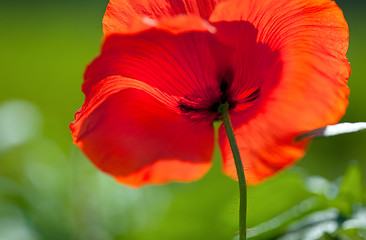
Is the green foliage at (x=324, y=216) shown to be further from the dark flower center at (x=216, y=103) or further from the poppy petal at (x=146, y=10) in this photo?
the poppy petal at (x=146, y=10)

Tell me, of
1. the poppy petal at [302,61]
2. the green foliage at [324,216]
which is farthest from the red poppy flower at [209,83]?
the green foliage at [324,216]

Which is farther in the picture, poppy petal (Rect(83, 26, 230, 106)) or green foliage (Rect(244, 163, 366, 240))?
green foliage (Rect(244, 163, 366, 240))

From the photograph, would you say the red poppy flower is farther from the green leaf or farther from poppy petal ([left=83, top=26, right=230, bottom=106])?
the green leaf

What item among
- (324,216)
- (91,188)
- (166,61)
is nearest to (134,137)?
(166,61)

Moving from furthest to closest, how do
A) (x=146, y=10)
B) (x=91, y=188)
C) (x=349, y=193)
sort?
(x=91, y=188) → (x=349, y=193) → (x=146, y=10)

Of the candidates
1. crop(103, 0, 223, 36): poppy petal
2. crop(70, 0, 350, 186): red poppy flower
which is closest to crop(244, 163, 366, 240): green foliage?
crop(70, 0, 350, 186): red poppy flower

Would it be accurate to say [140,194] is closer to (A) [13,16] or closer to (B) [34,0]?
(A) [13,16]

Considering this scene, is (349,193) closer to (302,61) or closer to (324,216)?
(324,216)

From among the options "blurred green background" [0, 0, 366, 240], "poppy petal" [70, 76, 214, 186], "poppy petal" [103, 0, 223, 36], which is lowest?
"blurred green background" [0, 0, 366, 240]
